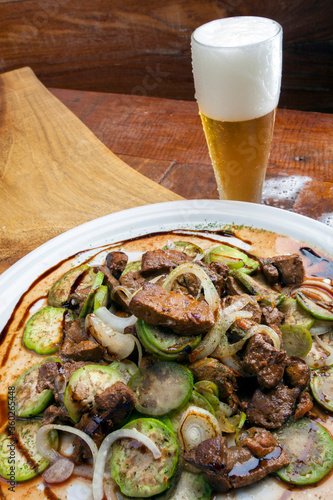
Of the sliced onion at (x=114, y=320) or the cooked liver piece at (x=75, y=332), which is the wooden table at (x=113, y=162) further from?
the sliced onion at (x=114, y=320)

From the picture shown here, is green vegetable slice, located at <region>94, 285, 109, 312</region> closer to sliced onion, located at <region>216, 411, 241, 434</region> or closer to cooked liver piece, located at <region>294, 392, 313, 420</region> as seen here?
sliced onion, located at <region>216, 411, 241, 434</region>

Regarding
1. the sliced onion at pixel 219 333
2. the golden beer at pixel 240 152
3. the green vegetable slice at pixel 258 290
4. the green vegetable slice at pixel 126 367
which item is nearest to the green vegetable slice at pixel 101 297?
the green vegetable slice at pixel 126 367

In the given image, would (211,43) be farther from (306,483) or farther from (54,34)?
(54,34)

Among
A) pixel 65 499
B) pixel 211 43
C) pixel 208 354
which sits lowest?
pixel 65 499

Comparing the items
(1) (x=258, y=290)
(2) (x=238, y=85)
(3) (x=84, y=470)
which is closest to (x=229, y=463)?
(3) (x=84, y=470)

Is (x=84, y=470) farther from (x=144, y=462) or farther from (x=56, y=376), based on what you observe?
(x=56, y=376)

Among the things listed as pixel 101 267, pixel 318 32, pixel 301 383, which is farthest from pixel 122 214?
pixel 318 32
